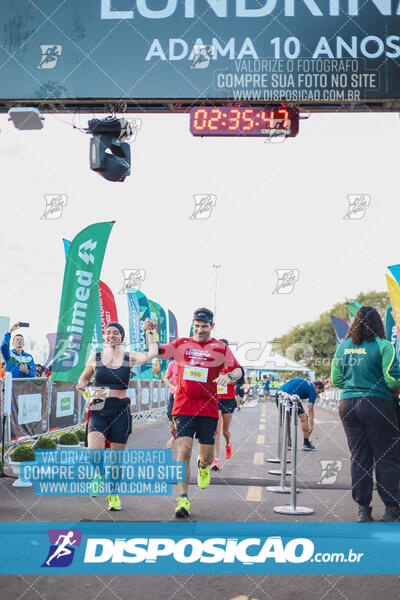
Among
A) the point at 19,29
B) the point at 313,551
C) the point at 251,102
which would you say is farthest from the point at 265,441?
the point at 313,551

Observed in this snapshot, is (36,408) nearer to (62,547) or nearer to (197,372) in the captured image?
(197,372)

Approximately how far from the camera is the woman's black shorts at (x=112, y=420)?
23.6 ft

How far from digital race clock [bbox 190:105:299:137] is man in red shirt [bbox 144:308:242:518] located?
2.88 m

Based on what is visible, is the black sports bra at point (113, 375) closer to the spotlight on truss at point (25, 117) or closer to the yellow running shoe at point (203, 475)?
the yellow running shoe at point (203, 475)

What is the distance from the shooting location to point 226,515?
6.73 m

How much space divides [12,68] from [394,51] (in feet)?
16.4

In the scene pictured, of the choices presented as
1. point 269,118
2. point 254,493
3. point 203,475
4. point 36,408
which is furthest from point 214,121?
point 36,408

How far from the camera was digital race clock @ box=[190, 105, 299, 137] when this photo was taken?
8.77 meters

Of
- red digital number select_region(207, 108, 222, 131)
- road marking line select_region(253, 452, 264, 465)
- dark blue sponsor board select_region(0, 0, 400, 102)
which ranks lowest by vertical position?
road marking line select_region(253, 452, 264, 465)

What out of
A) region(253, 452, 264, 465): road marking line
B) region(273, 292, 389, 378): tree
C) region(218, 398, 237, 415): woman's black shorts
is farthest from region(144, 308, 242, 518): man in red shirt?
region(273, 292, 389, 378): tree

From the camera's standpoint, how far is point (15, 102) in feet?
30.5

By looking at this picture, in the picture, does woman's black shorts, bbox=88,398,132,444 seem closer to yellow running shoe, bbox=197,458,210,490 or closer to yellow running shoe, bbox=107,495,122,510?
yellow running shoe, bbox=107,495,122,510

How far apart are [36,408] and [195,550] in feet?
23.3

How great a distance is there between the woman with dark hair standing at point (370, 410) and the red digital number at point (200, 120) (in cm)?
345
